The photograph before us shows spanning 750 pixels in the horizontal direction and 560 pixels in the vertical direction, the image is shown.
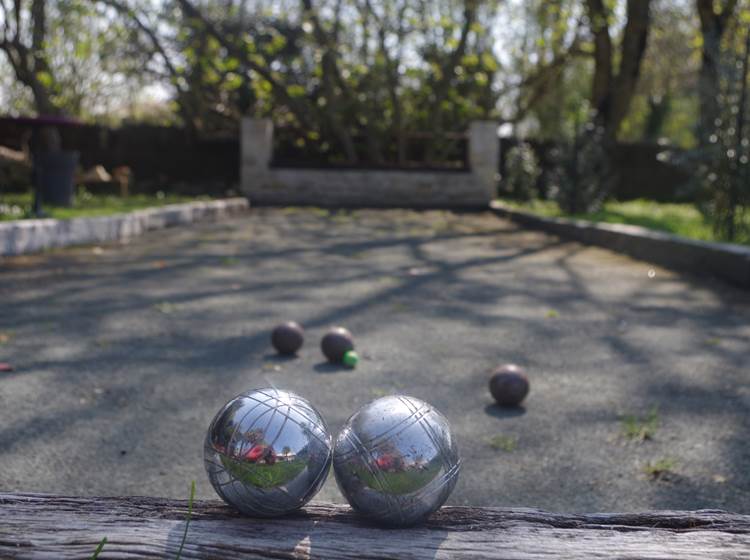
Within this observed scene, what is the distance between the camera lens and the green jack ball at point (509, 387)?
4.66m

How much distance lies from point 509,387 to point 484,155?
63.3 ft

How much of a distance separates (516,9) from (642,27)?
5.08 m

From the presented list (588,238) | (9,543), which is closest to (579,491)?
(9,543)

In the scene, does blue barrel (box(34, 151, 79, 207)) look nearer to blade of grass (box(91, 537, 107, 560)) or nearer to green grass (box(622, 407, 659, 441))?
green grass (box(622, 407, 659, 441))

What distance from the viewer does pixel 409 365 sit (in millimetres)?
5578

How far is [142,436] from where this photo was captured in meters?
4.08

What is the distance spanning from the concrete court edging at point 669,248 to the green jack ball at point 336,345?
5.11 meters

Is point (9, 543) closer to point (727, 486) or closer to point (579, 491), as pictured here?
point (579, 491)

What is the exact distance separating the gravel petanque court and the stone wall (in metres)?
12.1

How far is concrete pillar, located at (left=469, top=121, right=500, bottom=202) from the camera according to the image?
23359 mm

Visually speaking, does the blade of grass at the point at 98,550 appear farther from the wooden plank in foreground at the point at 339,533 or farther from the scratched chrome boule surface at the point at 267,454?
the scratched chrome boule surface at the point at 267,454

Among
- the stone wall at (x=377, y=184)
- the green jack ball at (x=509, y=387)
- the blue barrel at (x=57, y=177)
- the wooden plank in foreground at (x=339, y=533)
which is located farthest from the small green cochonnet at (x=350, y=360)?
the stone wall at (x=377, y=184)

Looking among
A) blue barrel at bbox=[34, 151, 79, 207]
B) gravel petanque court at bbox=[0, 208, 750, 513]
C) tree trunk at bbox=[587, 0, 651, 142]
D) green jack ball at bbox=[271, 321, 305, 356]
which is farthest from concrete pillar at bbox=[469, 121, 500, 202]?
green jack ball at bbox=[271, 321, 305, 356]

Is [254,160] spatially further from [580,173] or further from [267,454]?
[267,454]
